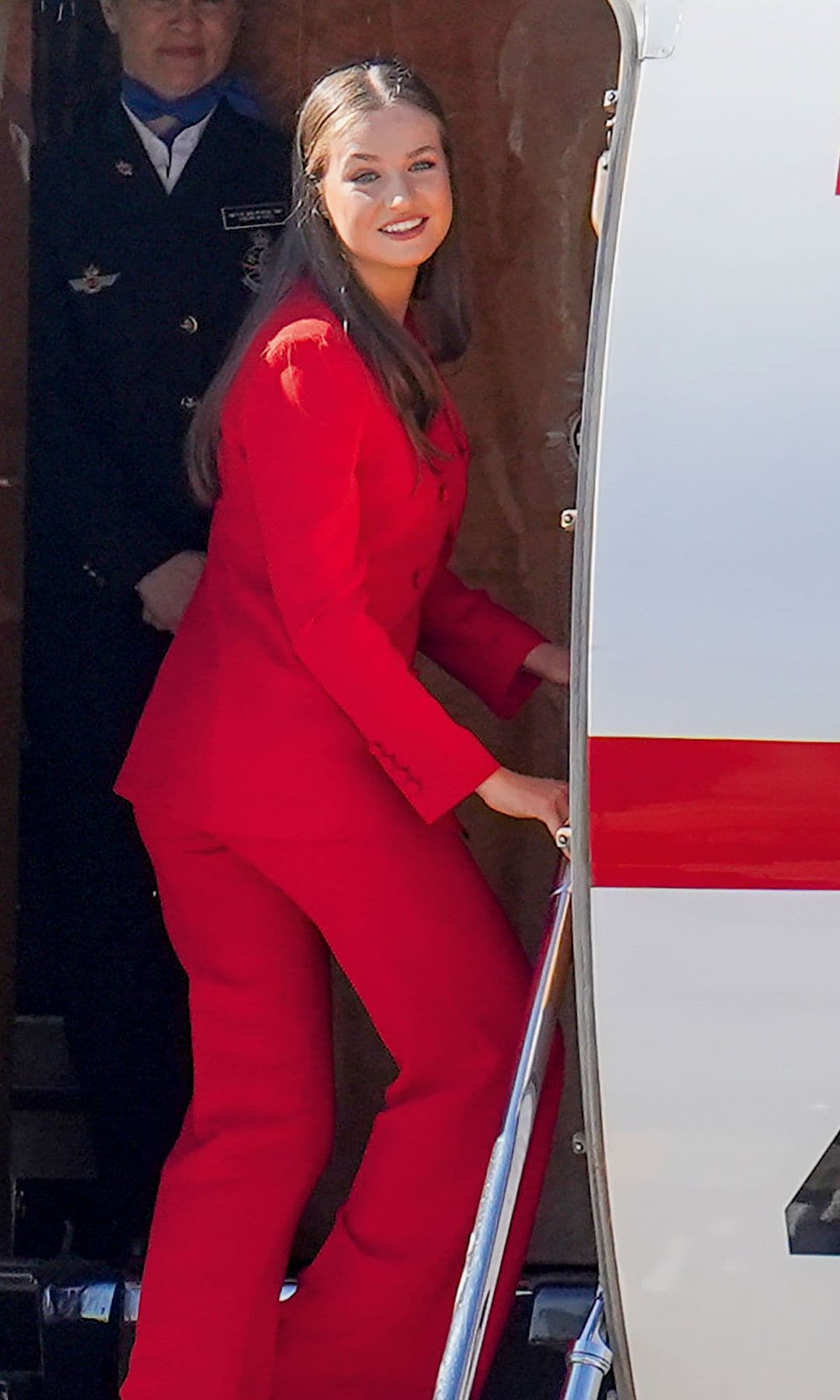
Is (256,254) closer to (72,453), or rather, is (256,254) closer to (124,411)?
(124,411)

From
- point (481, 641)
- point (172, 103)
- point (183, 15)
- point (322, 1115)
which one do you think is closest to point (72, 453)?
point (172, 103)

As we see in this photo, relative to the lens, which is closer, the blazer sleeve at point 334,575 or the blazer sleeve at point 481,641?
the blazer sleeve at point 334,575

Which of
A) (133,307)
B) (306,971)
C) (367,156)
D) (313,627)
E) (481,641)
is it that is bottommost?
(306,971)

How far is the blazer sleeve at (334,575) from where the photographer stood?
6.70 ft

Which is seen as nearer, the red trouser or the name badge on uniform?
the red trouser

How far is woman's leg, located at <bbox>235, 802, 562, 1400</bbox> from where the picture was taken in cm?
221


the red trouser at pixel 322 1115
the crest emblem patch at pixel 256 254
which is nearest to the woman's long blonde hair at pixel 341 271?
→ the red trouser at pixel 322 1115

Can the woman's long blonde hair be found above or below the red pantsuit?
above

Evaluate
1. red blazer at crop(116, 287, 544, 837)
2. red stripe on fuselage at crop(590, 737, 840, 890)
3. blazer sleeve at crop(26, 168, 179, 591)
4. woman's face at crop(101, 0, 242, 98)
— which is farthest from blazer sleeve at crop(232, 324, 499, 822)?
woman's face at crop(101, 0, 242, 98)

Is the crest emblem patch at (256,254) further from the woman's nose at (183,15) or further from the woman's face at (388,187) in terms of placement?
the woman's face at (388,187)

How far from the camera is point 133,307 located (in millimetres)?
2928

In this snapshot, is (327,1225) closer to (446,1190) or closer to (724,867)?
(446,1190)

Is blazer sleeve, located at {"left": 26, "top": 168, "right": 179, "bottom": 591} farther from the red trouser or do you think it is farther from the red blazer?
the red trouser

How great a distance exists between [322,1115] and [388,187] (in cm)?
111
